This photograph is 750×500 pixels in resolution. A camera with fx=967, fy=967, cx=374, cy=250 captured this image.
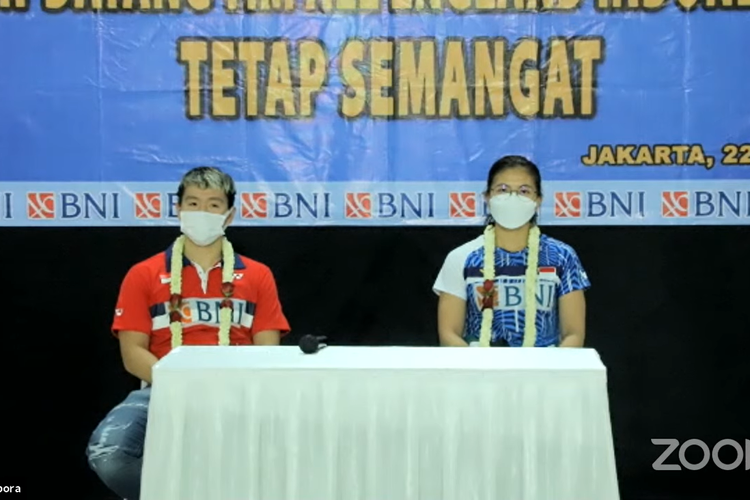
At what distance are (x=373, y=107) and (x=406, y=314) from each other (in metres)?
0.73

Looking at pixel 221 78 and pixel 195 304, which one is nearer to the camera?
pixel 195 304

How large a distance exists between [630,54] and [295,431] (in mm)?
1986

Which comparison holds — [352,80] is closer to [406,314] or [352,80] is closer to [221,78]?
[221,78]

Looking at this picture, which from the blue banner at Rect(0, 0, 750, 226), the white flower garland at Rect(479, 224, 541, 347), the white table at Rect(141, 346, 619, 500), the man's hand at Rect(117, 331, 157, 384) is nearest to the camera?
the white table at Rect(141, 346, 619, 500)

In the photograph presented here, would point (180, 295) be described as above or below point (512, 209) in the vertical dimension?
below

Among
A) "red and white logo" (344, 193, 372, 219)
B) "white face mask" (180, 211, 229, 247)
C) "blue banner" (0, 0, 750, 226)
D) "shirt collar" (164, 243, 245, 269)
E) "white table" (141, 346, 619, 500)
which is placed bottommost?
"white table" (141, 346, 619, 500)

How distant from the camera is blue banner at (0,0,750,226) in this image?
10.8 feet

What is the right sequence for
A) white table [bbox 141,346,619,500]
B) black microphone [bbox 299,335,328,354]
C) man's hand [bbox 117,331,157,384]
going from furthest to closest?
man's hand [bbox 117,331,157,384]
black microphone [bbox 299,335,328,354]
white table [bbox 141,346,619,500]

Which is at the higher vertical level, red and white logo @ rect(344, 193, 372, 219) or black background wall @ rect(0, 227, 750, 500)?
red and white logo @ rect(344, 193, 372, 219)

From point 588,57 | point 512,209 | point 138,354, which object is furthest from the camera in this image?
point 588,57

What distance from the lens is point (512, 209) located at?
295cm

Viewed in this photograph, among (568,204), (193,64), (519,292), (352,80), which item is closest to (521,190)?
(519,292)

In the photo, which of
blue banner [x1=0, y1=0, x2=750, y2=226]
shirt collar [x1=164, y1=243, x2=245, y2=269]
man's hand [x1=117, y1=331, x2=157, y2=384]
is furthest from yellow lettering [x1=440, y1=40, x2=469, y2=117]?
man's hand [x1=117, y1=331, x2=157, y2=384]

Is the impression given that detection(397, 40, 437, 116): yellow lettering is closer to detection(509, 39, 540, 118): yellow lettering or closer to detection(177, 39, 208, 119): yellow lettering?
detection(509, 39, 540, 118): yellow lettering
